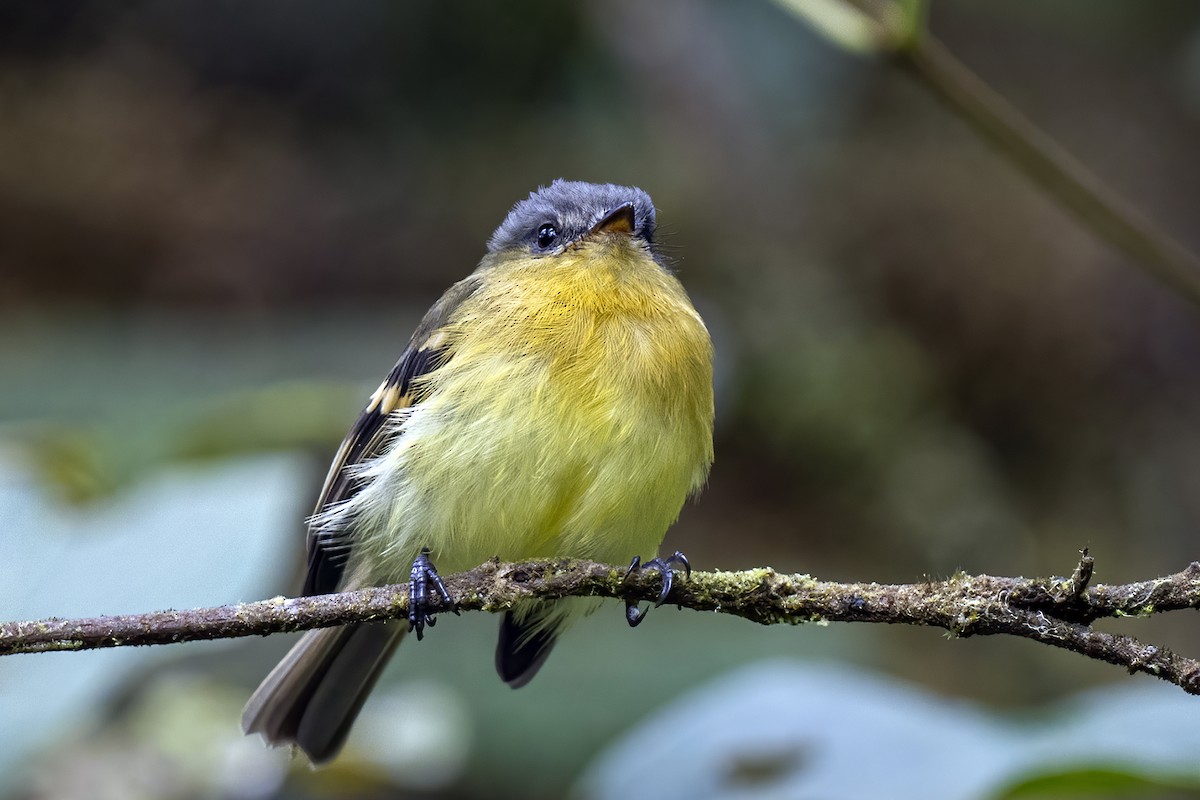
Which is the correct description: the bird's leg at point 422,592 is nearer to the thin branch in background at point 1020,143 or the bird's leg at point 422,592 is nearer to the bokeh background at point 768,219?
the thin branch in background at point 1020,143

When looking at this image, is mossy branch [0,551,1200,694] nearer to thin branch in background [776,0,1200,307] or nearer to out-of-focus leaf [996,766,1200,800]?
out-of-focus leaf [996,766,1200,800]

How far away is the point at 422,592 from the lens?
2.42m

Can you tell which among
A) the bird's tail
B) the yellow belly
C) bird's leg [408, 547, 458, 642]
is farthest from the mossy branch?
the bird's tail

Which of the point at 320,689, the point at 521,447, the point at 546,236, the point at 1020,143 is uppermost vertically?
the point at 546,236

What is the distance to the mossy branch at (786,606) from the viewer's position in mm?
1703

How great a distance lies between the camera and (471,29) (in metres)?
7.26

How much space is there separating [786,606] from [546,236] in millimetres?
1725

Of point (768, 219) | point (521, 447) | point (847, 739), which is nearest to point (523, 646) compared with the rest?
point (521, 447)

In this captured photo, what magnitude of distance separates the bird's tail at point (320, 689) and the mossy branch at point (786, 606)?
1.20m

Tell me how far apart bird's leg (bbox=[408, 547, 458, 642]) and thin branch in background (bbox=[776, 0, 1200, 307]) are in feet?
4.42

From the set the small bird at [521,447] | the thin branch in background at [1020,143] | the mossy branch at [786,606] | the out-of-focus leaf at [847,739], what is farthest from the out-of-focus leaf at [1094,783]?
the thin branch in background at [1020,143]

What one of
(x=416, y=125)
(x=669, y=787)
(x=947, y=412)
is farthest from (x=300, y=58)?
(x=669, y=787)

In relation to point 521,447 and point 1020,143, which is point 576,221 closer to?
point 521,447

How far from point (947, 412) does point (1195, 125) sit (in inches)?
85.2
